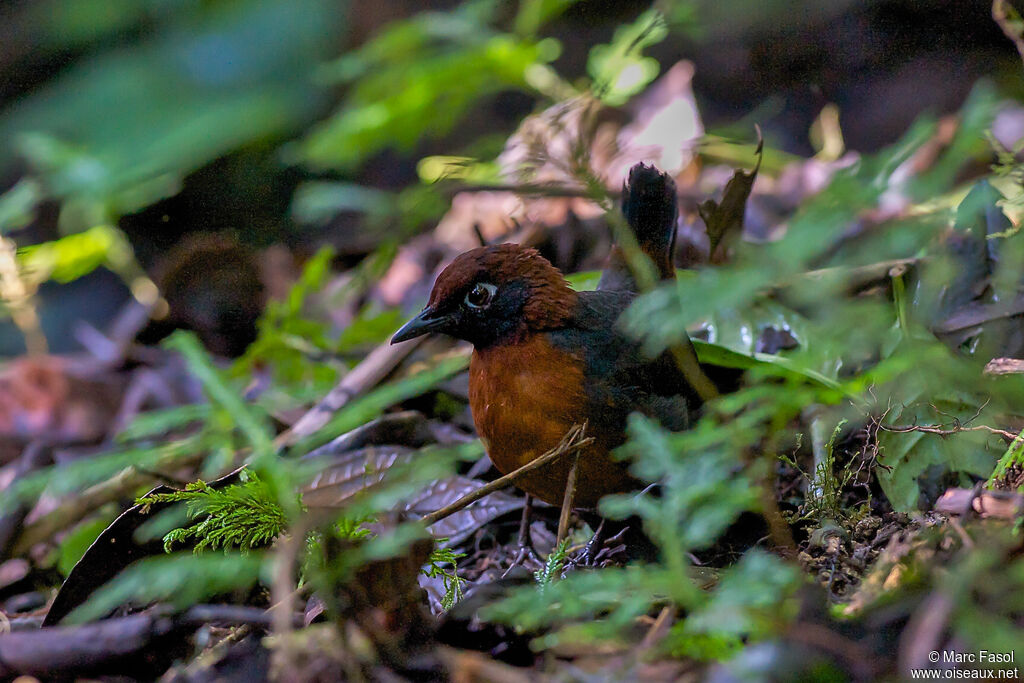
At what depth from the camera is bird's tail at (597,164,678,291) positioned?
11.6ft

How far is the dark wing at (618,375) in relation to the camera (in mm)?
2941

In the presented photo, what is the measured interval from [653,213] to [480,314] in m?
0.96

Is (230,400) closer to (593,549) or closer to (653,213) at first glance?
(593,549)

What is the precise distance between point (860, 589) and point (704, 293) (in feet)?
2.34

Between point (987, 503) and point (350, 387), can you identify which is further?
point (350, 387)

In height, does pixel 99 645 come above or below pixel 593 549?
above

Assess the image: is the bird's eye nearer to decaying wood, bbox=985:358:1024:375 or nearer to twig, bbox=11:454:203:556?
twig, bbox=11:454:203:556

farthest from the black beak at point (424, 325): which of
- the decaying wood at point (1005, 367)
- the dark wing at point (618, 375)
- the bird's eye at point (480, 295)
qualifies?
the decaying wood at point (1005, 367)

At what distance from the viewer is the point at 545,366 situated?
9.76ft

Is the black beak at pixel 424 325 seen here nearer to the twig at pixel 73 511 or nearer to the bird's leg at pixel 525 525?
the bird's leg at pixel 525 525

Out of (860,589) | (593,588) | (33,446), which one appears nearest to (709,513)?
(593,588)

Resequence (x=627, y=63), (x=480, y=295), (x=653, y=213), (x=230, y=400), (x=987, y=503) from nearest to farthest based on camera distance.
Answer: (x=987, y=503)
(x=230, y=400)
(x=480, y=295)
(x=653, y=213)
(x=627, y=63)

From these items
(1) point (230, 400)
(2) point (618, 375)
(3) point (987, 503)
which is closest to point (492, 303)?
(2) point (618, 375)

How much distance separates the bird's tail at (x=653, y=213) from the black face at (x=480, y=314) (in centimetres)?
72
